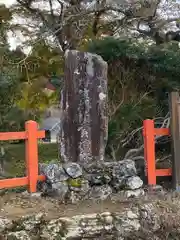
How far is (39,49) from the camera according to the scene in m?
11.8

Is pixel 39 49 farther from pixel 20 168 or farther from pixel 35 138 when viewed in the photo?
pixel 35 138

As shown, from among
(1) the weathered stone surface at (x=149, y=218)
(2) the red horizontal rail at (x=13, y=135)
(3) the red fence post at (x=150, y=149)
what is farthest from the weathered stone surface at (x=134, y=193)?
(2) the red horizontal rail at (x=13, y=135)

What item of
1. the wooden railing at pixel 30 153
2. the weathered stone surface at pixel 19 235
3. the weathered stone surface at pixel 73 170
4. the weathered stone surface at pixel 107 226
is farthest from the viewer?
the weathered stone surface at pixel 73 170

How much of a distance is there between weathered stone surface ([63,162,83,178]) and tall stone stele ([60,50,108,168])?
0.78ft

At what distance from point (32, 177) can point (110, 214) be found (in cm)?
127

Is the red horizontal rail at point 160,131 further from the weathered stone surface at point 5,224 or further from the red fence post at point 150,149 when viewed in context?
the weathered stone surface at point 5,224

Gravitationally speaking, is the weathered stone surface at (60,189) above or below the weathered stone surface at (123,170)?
below

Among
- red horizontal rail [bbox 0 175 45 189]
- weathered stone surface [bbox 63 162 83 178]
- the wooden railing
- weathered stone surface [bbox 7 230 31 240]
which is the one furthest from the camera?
weathered stone surface [bbox 63 162 83 178]

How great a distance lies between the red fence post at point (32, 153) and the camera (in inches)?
193

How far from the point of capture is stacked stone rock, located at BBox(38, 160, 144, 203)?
4.93 m

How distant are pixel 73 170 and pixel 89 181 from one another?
0.28 metres

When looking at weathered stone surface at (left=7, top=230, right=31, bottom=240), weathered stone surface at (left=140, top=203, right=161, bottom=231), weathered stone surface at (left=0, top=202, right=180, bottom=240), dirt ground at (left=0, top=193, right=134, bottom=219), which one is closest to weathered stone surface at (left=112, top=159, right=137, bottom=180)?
dirt ground at (left=0, top=193, right=134, bottom=219)

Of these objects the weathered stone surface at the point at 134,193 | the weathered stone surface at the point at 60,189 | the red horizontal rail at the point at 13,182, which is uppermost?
the red horizontal rail at the point at 13,182

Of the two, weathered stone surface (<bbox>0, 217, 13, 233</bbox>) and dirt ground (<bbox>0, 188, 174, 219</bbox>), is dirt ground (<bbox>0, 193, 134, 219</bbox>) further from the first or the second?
weathered stone surface (<bbox>0, 217, 13, 233</bbox>)
